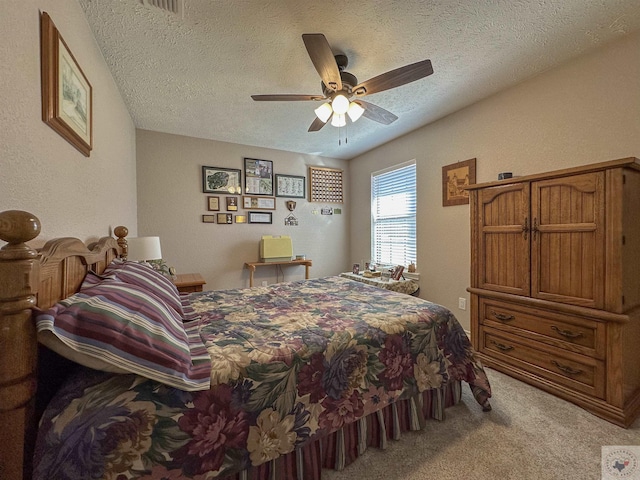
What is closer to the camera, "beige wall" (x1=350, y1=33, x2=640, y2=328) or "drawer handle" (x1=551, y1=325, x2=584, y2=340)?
"drawer handle" (x1=551, y1=325, x2=584, y2=340)

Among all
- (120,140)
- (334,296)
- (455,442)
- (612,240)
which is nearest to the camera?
(455,442)

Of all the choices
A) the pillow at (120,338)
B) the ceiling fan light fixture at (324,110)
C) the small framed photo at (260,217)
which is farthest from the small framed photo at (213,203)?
the pillow at (120,338)

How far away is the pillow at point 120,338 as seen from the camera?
2.36 ft

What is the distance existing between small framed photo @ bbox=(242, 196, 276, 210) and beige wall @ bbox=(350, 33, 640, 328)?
193 cm

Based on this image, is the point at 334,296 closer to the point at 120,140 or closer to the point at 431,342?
the point at 431,342

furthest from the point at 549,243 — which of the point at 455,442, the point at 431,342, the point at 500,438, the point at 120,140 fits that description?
the point at 120,140

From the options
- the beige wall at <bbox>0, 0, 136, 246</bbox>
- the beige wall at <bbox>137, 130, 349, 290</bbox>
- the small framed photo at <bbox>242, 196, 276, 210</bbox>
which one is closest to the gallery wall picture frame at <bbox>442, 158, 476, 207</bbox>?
the beige wall at <bbox>137, 130, 349, 290</bbox>

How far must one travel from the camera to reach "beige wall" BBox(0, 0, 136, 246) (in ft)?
2.94

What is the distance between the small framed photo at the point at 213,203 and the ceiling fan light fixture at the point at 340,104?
8.04 feet

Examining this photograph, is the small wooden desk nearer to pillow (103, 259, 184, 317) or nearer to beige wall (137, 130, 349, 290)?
beige wall (137, 130, 349, 290)

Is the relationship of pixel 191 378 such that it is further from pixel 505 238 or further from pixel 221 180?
pixel 221 180

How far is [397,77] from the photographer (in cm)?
174

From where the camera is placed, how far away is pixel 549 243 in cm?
186

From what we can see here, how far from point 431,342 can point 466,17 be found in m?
2.04
